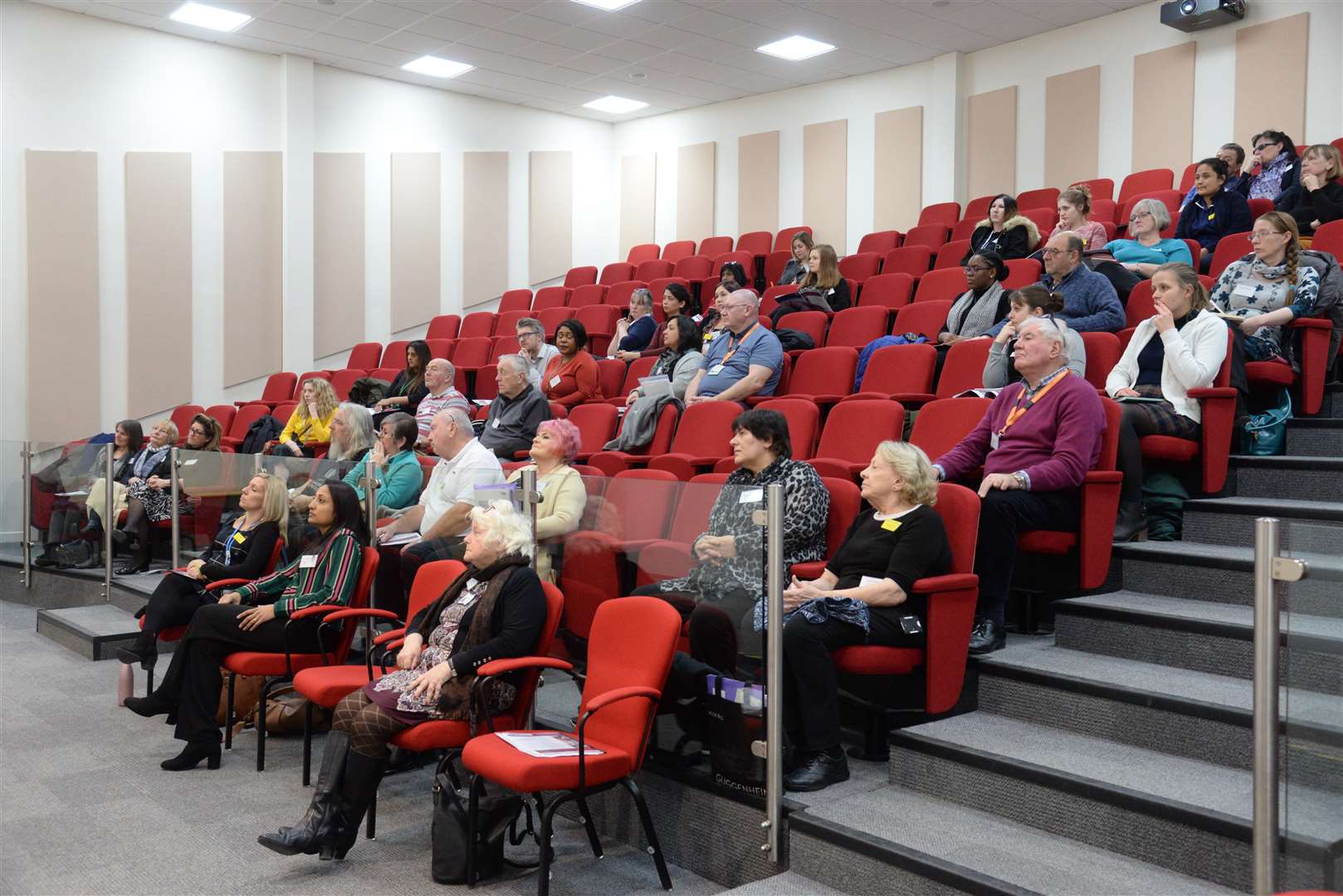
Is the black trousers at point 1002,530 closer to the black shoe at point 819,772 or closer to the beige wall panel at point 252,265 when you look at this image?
the black shoe at point 819,772

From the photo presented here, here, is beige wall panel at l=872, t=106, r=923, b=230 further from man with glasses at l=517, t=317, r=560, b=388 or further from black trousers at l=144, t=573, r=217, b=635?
black trousers at l=144, t=573, r=217, b=635

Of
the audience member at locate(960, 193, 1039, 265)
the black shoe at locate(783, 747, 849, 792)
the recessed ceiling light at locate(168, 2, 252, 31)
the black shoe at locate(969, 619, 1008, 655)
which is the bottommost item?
the black shoe at locate(783, 747, 849, 792)

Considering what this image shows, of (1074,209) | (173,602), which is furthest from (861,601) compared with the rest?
(1074,209)

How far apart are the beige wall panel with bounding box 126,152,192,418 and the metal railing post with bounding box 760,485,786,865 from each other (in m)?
7.49

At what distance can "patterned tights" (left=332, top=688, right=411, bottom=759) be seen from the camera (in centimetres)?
288

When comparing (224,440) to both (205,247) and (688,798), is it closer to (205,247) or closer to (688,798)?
(205,247)

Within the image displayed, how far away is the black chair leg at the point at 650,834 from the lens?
2.65m

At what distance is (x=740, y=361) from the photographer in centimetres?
517

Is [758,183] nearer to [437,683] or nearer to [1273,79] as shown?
[1273,79]

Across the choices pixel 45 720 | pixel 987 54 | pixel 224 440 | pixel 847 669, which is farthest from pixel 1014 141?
pixel 45 720

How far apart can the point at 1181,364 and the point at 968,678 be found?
4.76ft

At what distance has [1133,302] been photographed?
4.67m

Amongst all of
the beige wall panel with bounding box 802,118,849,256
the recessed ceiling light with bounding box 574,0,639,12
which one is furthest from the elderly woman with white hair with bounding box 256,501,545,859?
the beige wall panel with bounding box 802,118,849,256

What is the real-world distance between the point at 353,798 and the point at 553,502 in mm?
1052
